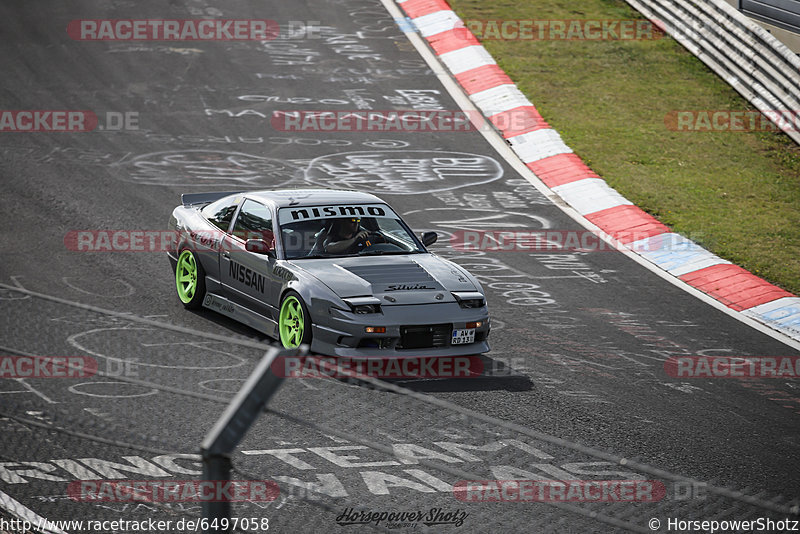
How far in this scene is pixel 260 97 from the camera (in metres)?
17.5

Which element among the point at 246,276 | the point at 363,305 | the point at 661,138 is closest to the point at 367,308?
the point at 363,305

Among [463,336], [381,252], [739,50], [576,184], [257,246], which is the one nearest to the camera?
[463,336]

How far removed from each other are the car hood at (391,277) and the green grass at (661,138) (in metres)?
5.28

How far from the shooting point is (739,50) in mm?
17594

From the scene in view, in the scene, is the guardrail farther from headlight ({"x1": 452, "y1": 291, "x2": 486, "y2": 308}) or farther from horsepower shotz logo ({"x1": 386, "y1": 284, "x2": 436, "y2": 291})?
horsepower shotz logo ({"x1": 386, "y1": 284, "x2": 436, "y2": 291})

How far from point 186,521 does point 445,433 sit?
148cm

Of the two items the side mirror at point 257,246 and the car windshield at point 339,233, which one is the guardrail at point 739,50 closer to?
the car windshield at point 339,233

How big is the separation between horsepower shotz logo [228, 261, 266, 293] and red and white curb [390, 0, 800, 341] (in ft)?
17.8

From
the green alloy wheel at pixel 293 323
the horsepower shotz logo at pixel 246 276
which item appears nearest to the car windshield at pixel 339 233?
the horsepower shotz logo at pixel 246 276

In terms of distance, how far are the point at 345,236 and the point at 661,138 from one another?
923cm

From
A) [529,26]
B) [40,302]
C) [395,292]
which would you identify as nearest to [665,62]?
[529,26]

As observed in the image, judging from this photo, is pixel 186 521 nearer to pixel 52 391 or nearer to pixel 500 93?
pixel 52 391

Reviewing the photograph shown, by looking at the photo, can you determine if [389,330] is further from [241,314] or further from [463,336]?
[241,314]

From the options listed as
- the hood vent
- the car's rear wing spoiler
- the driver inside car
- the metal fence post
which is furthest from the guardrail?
the metal fence post
